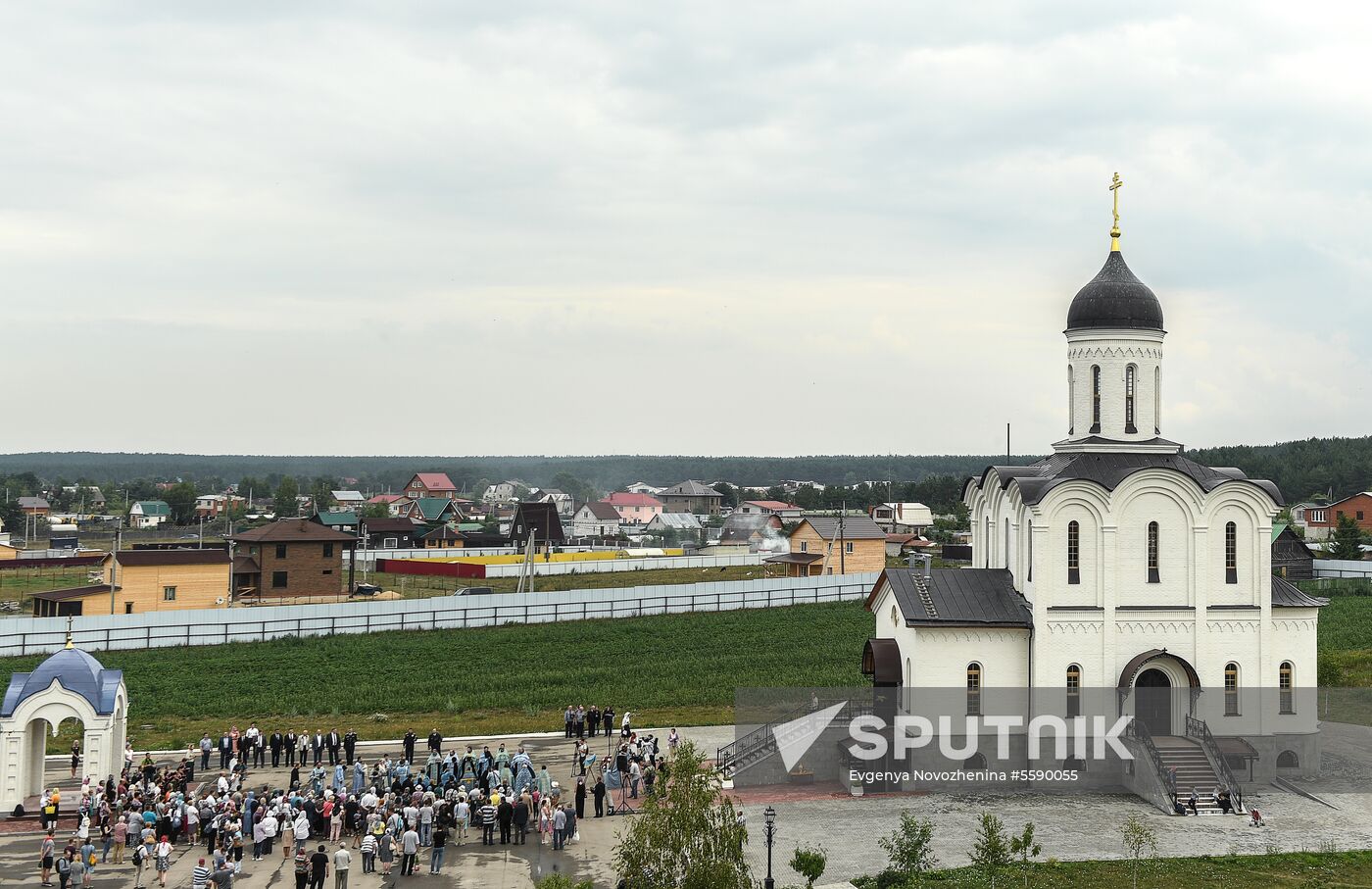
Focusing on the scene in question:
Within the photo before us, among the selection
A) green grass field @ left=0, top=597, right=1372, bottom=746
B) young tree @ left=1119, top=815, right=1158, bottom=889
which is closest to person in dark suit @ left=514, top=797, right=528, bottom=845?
green grass field @ left=0, top=597, right=1372, bottom=746

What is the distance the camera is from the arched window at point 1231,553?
94.3ft

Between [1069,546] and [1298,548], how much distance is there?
51456 millimetres

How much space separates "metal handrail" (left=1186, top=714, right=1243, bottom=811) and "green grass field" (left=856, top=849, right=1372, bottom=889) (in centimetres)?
323

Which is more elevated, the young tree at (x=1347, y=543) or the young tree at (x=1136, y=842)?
the young tree at (x=1347, y=543)

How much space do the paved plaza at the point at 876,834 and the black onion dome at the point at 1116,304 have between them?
11.5m

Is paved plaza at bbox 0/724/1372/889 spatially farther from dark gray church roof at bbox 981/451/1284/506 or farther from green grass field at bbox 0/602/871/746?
green grass field at bbox 0/602/871/746

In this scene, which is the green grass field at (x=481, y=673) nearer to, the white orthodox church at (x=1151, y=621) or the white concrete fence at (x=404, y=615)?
the white concrete fence at (x=404, y=615)

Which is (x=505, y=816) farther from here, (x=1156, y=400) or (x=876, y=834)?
(x=1156, y=400)

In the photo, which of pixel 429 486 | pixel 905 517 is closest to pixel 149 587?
pixel 905 517

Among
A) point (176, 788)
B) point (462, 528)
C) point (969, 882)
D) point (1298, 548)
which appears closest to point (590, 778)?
point (176, 788)

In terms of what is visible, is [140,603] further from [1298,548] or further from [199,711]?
[1298,548]

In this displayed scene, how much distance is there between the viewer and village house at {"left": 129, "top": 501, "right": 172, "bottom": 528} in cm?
13885

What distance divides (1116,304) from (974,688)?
10.4 metres

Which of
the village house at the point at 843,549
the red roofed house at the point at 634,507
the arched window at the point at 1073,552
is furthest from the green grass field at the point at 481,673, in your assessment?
the red roofed house at the point at 634,507
